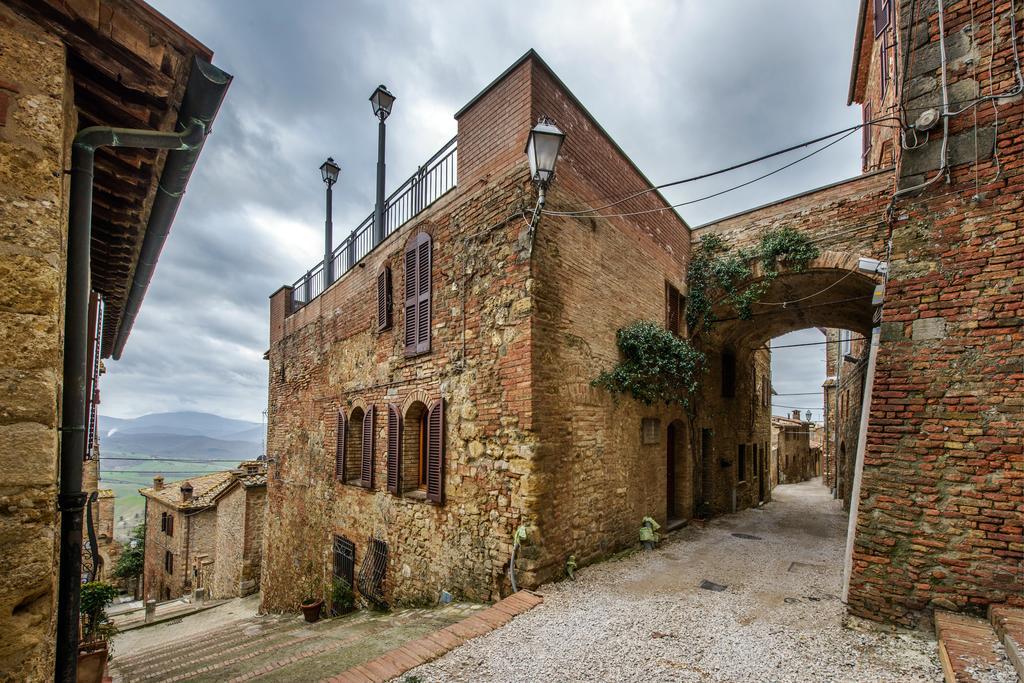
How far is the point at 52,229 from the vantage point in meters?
2.18

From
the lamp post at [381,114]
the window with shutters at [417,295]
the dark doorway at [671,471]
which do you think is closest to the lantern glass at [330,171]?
the lamp post at [381,114]

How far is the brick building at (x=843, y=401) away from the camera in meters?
12.0

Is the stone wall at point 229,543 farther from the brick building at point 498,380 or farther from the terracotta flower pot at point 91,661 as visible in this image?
the terracotta flower pot at point 91,661

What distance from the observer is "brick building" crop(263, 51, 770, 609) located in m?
6.04

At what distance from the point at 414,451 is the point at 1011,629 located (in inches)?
281

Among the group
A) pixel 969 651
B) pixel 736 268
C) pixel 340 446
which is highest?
pixel 736 268

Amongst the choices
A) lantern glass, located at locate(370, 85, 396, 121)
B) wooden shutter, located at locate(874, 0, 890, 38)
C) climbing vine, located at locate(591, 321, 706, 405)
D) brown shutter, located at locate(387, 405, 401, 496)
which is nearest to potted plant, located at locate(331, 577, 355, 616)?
brown shutter, located at locate(387, 405, 401, 496)

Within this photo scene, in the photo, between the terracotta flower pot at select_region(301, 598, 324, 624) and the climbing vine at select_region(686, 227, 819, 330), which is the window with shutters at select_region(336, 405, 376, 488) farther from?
the climbing vine at select_region(686, 227, 819, 330)

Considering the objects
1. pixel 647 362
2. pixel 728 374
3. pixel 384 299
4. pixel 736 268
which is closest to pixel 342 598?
pixel 384 299

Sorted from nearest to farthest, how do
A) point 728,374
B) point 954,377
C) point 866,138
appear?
point 954,377
point 728,374
point 866,138

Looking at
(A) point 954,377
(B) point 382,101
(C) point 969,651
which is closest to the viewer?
(C) point 969,651

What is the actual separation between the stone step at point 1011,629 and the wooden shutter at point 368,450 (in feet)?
26.8

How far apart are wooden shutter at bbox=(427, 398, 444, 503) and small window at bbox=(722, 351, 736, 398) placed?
29.0ft

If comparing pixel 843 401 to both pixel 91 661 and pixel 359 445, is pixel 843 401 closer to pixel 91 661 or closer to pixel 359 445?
pixel 359 445
